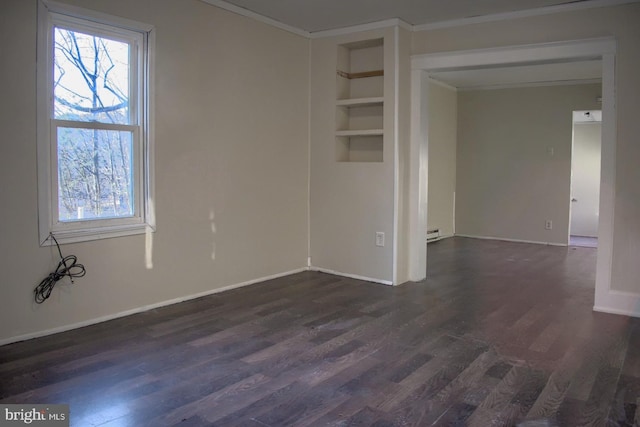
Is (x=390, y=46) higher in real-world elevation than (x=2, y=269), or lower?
higher

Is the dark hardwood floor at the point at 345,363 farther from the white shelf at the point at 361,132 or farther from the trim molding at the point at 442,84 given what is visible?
the trim molding at the point at 442,84

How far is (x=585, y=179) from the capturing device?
9.12 meters

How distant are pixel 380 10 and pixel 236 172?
188 centimetres

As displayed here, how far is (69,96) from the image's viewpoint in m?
3.51

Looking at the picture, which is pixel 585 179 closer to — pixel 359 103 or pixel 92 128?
pixel 359 103

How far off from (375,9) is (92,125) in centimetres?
250

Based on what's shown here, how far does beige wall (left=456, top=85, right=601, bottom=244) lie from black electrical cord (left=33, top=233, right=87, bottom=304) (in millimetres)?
6316

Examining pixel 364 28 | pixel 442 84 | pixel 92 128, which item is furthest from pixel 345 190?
pixel 442 84

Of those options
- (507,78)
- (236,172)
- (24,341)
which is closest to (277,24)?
(236,172)

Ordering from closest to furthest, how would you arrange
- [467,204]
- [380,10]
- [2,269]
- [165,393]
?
[165,393]
[2,269]
[380,10]
[467,204]

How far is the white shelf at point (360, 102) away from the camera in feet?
16.6

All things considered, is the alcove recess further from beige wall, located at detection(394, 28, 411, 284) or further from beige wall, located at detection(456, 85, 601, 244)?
beige wall, located at detection(456, 85, 601, 244)

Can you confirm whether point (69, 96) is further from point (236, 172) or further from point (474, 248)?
point (474, 248)

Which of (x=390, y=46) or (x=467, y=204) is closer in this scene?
(x=390, y=46)
